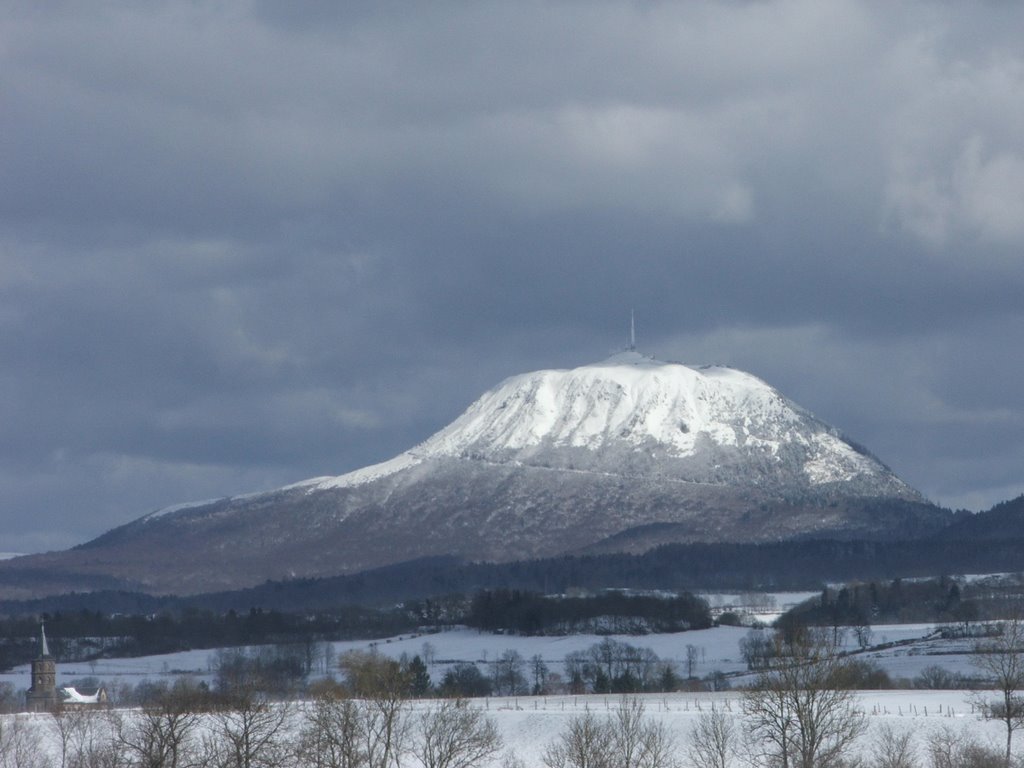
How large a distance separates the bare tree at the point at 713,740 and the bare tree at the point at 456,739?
10.3 metres

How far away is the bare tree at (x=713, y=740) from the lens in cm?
9794

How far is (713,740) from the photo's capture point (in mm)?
102750

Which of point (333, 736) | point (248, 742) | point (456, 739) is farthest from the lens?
point (456, 739)

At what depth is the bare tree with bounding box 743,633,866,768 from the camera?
89125 millimetres

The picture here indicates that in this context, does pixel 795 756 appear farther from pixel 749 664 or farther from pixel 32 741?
pixel 749 664

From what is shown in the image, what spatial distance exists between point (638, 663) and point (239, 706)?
90409 mm

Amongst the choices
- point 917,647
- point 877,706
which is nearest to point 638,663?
point 917,647

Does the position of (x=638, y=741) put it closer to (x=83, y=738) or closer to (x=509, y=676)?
(x=83, y=738)

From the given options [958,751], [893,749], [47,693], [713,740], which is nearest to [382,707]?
[713,740]

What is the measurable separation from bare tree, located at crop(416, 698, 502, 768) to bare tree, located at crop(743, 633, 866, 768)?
1387cm

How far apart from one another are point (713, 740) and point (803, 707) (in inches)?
535

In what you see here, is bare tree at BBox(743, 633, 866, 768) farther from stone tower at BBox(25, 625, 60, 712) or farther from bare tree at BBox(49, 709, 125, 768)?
stone tower at BBox(25, 625, 60, 712)

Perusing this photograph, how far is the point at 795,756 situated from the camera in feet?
303

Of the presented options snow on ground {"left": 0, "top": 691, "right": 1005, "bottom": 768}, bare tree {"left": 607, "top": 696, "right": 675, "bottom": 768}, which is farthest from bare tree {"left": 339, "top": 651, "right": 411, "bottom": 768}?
bare tree {"left": 607, "top": 696, "right": 675, "bottom": 768}
